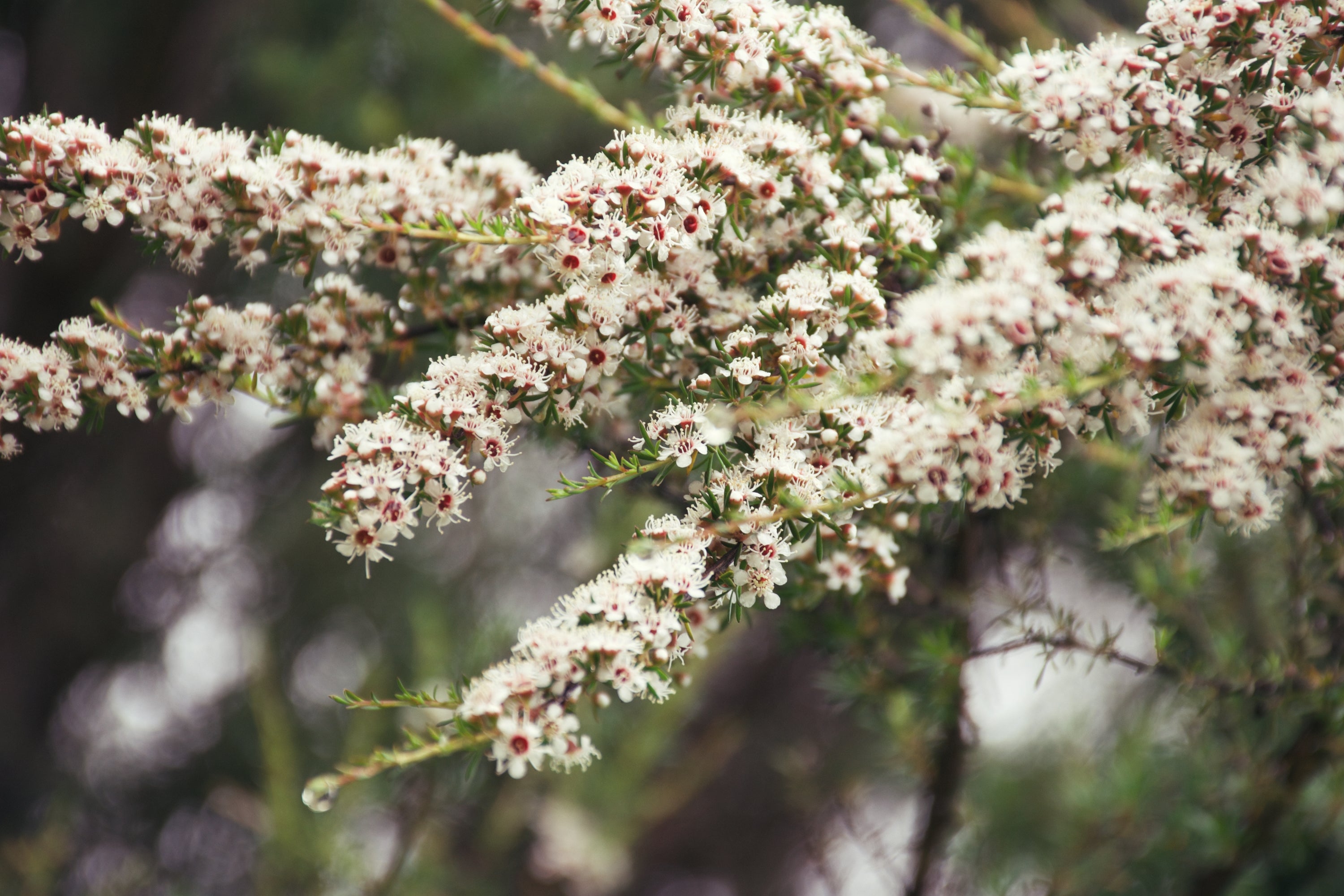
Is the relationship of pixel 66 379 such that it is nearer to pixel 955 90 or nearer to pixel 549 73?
pixel 549 73

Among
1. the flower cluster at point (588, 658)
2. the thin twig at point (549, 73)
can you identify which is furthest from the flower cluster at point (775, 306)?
the thin twig at point (549, 73)

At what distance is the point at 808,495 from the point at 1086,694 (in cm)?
255

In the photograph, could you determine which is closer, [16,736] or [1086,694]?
[1086,694]

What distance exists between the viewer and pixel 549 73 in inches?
52.2

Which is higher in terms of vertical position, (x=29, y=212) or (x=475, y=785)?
(x=29, y=212)

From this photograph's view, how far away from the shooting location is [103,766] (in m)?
3.39

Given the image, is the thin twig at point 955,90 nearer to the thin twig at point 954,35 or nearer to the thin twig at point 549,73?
the thin twig at point 954,35

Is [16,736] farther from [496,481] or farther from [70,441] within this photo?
[496,481]

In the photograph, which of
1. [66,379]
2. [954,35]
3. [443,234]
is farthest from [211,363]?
[954,35]

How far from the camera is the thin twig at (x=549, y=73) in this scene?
1.28 meters

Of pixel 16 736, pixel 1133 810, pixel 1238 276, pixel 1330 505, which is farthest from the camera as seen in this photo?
pixel 16 736

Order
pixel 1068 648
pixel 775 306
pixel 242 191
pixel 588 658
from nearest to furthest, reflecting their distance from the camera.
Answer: pixel 588 658
pixel 775 306
pixel 242 191
pixel 1068 648

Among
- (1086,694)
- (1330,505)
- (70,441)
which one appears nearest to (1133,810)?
(1330,505)

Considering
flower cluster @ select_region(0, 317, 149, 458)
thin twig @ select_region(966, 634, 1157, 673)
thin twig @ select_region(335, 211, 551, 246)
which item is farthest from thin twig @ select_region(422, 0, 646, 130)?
thin twig @ select_region(966, 634, 1157, 673)
